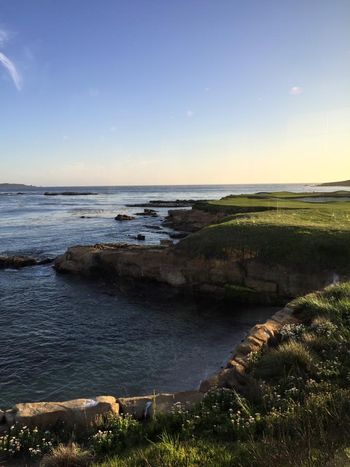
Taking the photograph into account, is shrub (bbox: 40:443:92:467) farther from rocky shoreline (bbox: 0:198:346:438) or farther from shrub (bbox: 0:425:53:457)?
rocky shoreline (bbox: 0:198:346:438)

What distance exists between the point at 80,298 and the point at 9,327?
5079 mm

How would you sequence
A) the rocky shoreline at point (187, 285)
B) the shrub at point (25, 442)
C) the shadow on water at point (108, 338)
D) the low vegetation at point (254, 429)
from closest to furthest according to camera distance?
the low vegetation at point (254, 429), the shrub at point (25, 442), the rocky shoreline at point (187, 285), the shadow on water at point (108, 338)

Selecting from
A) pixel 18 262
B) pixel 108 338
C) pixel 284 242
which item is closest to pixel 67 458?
pixel 108 338

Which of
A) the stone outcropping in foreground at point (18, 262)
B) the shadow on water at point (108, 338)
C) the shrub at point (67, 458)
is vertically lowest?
the shadow on water at point (108, 338)

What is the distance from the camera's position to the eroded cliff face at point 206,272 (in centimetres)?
2019

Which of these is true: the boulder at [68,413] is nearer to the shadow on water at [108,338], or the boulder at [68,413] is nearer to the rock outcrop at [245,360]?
Answer: the rock outcrop at [245,360]

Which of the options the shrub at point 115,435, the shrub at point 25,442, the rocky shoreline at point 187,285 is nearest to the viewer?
the shrub at point 115,435

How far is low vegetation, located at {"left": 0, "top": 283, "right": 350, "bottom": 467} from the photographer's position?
17.3 feet

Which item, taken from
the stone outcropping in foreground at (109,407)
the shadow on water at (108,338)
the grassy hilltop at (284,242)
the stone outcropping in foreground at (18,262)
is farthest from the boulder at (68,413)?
the stone outcropping in foreground at (18,262)

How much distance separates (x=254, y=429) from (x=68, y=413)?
14.1 feet

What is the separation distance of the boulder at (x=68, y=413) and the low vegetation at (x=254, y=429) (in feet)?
1.14

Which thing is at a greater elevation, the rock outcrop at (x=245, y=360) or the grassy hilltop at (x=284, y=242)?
the grassy hilltop at (x=284, y=242)

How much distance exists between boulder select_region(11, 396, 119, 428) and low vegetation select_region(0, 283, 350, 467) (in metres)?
0.35

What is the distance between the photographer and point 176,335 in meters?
16.8
